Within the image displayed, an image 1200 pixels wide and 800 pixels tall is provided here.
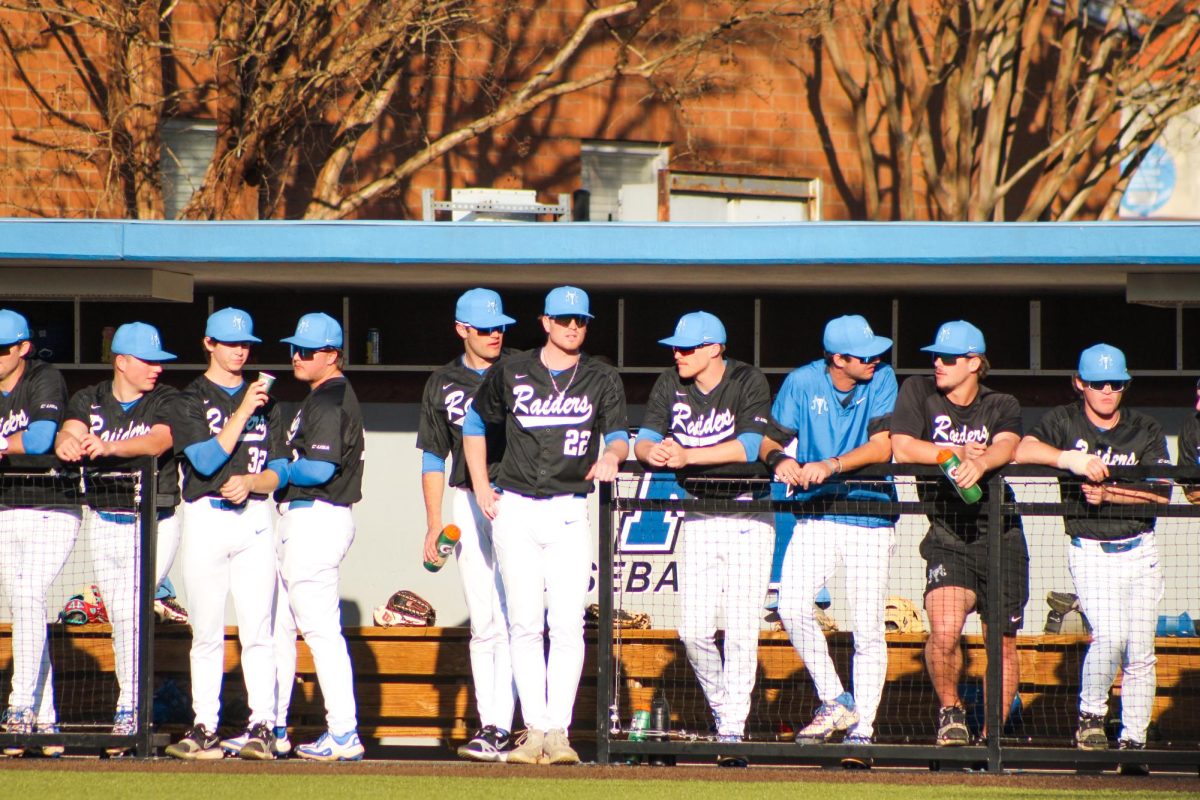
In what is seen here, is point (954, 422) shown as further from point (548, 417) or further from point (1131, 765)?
point (548, 417)

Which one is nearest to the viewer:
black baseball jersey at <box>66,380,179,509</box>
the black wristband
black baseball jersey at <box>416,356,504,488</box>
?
the black wristband

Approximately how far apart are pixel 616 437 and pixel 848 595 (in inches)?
48.3

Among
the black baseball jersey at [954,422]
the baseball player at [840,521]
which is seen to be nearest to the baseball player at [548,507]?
the baseball player at [840,521]

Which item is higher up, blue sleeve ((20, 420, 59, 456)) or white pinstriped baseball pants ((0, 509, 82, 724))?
blue sleeve ((20, 420, 59, 456))

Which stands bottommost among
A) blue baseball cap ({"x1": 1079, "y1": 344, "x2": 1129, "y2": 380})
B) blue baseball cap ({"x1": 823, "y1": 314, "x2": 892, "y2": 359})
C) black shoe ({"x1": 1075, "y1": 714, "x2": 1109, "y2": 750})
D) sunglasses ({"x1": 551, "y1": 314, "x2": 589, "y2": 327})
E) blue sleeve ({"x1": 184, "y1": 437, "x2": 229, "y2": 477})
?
black shoe ({"x1": 1075, "y1": 714, "x2": 1109, "y2": 750})

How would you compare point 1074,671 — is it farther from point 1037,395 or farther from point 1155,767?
point 1037,395

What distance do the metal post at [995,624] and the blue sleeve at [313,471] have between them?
9.24 feet

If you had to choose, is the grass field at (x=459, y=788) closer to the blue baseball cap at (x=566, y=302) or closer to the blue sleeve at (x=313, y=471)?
the blue sleeve at (x=313, y=471)

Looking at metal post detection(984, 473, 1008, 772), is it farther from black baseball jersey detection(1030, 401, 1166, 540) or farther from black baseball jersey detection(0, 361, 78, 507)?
black baseball jersey detection(0, 361, 78, 507)

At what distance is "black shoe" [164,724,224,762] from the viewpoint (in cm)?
627

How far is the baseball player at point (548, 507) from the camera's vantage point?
619 centimetres

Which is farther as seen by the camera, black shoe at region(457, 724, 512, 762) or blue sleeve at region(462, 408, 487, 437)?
blue sleeve at region(462, 408, 487, 437)

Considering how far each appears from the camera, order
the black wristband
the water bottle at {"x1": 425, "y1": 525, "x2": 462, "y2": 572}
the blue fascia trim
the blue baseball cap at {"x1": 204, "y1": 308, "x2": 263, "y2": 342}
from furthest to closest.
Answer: the blue fascia trim → the blue baseball cap at {"x1": 204, "y1": 308, "x2": 263, "y2": 342} → the water bottle at {"x1": 425, "y1": 525, "x2": 462, "y2": 572} → the black wristband

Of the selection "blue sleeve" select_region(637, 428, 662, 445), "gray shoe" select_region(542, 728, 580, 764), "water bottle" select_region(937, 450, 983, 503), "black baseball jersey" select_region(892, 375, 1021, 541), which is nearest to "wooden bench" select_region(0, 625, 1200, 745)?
"gray shoe" select_region(542, 728, 580, 764)
